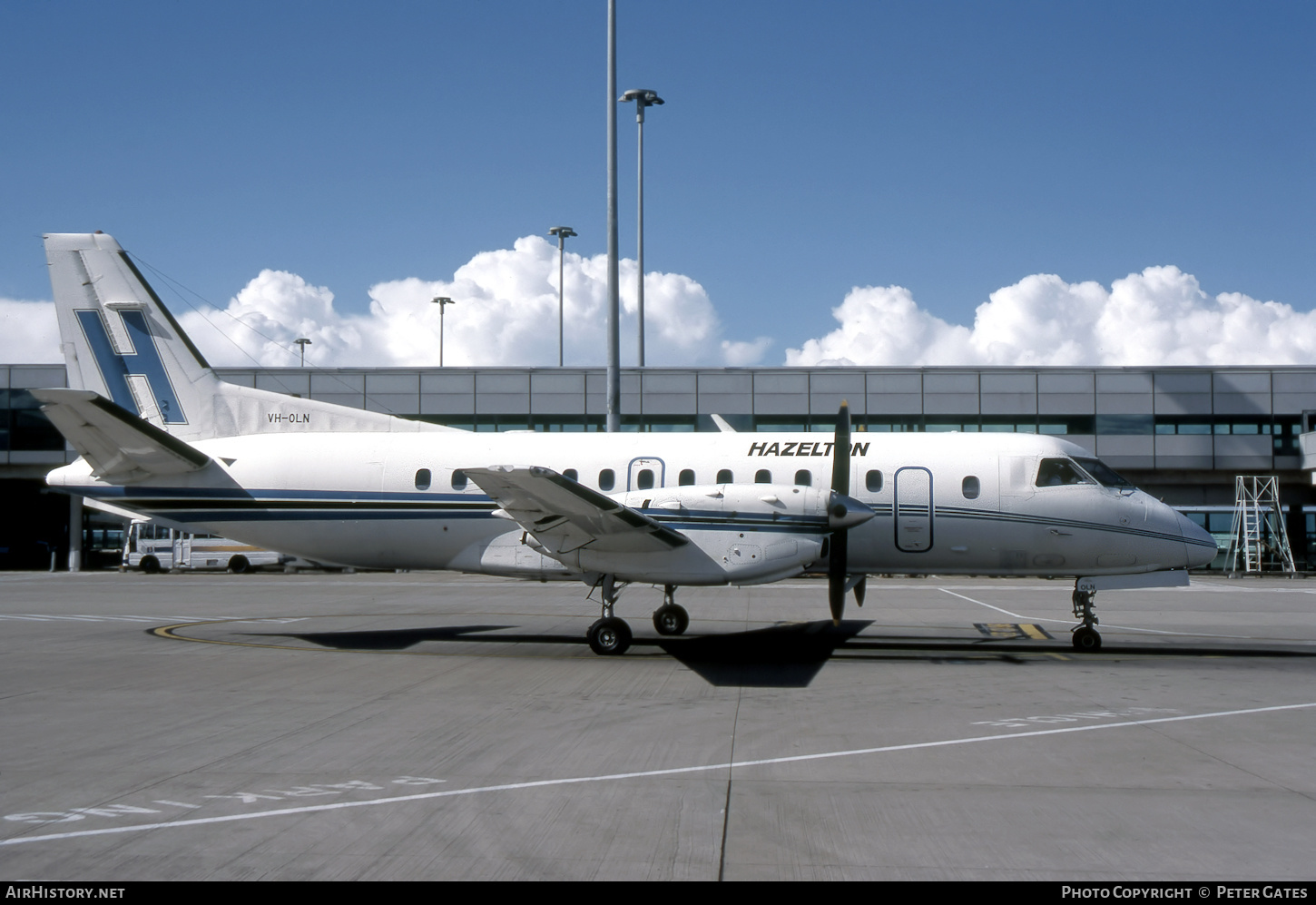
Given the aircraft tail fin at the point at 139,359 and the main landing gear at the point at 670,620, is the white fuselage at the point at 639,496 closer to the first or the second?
the aircraft tail fin at the point at 139,359

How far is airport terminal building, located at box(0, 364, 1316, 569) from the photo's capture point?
43750 mm

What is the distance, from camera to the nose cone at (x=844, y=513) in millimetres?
14125

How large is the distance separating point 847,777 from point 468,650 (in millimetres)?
9113

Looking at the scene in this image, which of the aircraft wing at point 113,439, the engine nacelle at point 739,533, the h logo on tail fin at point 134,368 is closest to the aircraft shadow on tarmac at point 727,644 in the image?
the engine nacelle at point 739,533

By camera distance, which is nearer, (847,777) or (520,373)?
(847,777)

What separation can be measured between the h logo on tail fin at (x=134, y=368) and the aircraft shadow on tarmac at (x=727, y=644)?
15.1 feet

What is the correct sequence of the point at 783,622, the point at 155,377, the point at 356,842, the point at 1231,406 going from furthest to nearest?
the point at 1231,406
the point at 783,622
the point at 155,377
the point at 356,842

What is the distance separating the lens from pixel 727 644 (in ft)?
54.0

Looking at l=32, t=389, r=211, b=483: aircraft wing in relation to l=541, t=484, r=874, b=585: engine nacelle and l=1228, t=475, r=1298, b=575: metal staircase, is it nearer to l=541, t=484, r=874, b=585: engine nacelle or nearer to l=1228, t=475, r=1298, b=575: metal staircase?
l=541, t=484, r=874, b=585: engine nacelle

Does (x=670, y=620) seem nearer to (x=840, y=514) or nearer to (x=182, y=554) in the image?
(x=840, y=514)

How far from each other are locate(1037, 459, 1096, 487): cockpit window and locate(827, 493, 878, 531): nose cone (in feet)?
11.5
